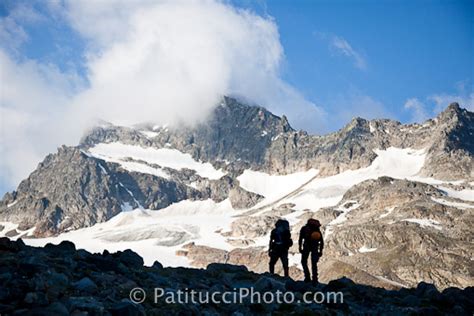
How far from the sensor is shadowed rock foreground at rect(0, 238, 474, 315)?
15164mm

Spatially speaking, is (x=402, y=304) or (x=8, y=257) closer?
(x=8, y=257)

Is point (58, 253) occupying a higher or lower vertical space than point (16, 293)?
higher

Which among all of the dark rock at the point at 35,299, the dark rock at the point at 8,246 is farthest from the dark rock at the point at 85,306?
the dark rock at the point at 8,246

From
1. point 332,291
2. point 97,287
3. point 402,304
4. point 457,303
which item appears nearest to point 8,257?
point 97,287

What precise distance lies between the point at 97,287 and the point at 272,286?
8.04m

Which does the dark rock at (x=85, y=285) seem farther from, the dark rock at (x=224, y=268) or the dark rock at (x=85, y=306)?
the dark rock at (x=224, y=268)

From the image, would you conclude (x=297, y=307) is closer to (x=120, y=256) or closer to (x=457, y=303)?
(x=457, y=303)

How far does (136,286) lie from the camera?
1897 cm

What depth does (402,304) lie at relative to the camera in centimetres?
2356

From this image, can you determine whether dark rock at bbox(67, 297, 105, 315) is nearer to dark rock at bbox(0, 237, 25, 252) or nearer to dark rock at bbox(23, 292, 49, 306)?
dark rock at bbox(23, 292, 49, 306)

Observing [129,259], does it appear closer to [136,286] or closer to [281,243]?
[136,286]

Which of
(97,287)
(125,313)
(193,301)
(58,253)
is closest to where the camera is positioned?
(125,313)

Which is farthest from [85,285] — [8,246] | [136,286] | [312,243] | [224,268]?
[312,243]

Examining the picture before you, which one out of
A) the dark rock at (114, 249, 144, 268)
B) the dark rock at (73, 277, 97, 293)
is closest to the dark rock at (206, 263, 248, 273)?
the dark rock at (114, 249, 144, 268)
